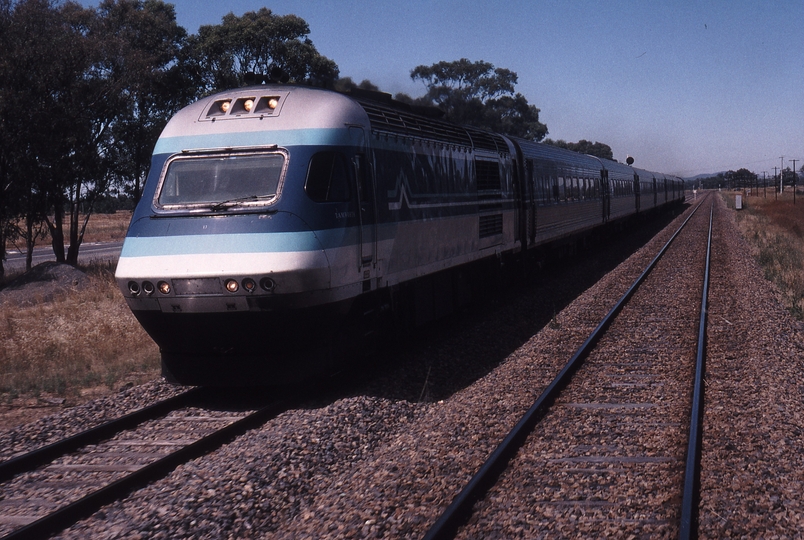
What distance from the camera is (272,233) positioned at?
731 cm

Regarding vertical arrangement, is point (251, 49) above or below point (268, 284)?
above

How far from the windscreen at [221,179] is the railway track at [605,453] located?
138 inches

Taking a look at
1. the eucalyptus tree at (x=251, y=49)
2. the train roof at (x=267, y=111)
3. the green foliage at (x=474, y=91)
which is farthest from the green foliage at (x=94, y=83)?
the green foliage at (x=474, y=91)

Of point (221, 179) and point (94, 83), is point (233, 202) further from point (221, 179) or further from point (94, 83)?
point (94, 83)

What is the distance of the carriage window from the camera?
772 centimetres

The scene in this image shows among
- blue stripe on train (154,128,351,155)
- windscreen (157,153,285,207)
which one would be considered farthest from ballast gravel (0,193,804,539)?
blue stripe on train (154,128,351,155)

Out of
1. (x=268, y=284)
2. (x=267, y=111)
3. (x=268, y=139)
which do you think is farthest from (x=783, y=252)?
(x=268, y=284)

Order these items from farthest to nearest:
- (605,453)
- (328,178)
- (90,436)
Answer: (328,178), (90,436), (605,453)

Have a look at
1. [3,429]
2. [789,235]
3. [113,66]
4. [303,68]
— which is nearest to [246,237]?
[3,429]

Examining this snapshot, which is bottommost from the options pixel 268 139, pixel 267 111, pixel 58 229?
pixel 58 229

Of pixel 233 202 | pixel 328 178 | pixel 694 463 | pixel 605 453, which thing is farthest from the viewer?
pixel 328 178

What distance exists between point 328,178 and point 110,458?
343 cm

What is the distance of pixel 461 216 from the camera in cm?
1176

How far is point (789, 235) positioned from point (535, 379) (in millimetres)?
29762
